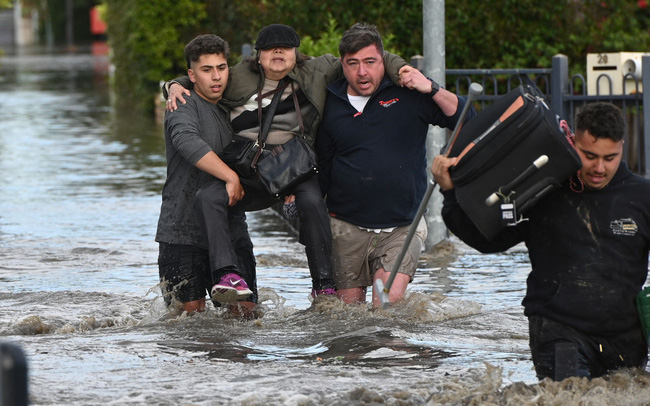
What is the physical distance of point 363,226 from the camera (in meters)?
6.66

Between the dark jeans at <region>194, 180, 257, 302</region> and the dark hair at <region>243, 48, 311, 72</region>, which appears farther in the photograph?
the dark hair at <region>243, 48, 311, 72</region>

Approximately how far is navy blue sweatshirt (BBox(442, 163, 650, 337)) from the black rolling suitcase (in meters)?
0.16

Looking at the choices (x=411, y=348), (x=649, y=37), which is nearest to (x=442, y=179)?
(x=411, y=348)

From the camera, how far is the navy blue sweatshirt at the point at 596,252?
485 cm

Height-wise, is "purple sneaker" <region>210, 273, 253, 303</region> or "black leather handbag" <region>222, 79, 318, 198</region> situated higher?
"black leather handbag" <region>222, 79, 318, 198</region>

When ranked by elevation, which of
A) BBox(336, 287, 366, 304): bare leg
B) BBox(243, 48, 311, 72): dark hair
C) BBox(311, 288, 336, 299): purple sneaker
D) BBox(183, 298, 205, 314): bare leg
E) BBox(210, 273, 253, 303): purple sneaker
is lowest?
BBox(183, 298, 205, 314): bare leg

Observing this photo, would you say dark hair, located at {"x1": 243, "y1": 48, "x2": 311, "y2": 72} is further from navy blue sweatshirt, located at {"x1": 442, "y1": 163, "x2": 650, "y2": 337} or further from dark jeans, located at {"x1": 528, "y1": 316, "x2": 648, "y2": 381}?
dark jeans, located at {"x1": 528, "y1": 316, "x2": 648, "y2": 381}

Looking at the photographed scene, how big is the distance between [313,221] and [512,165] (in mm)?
1869

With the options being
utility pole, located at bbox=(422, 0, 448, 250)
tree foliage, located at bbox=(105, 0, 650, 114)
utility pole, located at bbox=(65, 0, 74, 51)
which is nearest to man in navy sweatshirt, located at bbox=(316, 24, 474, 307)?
utility pole, located at bbox=(422, 0, 448, 250)

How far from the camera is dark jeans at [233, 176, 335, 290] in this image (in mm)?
6492

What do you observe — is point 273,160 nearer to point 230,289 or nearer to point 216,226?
point 216,226

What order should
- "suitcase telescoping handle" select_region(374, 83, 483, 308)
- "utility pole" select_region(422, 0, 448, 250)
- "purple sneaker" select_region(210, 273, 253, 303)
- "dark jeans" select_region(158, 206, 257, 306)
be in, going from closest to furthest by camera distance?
"suitcase telescoping handle" select_region(374, 83, 483, 308) < "purple sneaker" select_region(210, 273, 253, 303) < "dark jeans" select_region(158, 206, 257, 306) < "utility pole" select_region(422, 0, 448, 250)

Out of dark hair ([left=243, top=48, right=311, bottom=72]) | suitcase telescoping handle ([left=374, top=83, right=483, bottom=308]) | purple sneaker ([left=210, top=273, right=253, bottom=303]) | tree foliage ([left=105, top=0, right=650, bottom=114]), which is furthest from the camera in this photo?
tree foliage ([left=105, top=0, right=650, bottom=114])

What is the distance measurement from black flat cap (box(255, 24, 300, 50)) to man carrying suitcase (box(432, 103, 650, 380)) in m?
1.77
